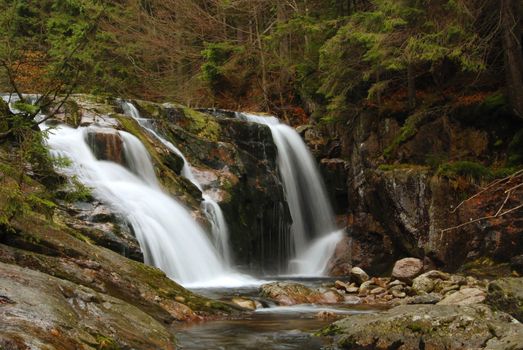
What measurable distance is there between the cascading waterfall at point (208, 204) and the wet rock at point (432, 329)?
23.5 feet

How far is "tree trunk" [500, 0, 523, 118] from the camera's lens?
1250 cm

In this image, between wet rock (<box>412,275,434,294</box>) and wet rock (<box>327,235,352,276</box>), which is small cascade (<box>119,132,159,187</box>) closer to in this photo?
wet rock (<box>327,235,352,276</box>)

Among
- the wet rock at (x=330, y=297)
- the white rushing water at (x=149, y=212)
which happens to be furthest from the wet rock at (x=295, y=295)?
the white rushing water at (x=149, y=212)

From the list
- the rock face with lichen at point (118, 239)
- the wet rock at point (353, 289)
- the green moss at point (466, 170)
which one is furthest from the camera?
the green moss at point (466, 170)

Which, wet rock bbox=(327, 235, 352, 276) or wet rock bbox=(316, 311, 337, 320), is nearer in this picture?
wet rock bbox=(316, 311, 337, 320)

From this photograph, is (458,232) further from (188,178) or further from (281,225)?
(188,178)

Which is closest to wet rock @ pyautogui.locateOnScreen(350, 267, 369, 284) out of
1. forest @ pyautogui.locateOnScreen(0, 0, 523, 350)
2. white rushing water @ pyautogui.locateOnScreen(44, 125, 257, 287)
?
forest @ pyautogui.locateOnScreen(0, 0, 523, 350)

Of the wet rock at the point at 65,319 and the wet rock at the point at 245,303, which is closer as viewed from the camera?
the wet rock at the point at 65,319

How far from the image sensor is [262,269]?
15.2m

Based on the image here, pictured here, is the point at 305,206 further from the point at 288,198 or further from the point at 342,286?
the point at 342,286

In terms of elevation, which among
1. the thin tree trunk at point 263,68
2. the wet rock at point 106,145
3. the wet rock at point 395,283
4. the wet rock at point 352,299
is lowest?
the wet rock at point 352,299

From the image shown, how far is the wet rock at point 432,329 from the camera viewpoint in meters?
5.68

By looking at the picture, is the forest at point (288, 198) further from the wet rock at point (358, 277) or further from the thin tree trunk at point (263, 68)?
the thin tree trunk at point (263, 68)

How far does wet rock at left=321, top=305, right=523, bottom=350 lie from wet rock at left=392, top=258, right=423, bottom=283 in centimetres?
579
